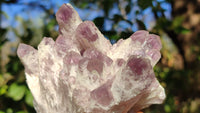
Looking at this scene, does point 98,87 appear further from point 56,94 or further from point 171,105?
point 171,105

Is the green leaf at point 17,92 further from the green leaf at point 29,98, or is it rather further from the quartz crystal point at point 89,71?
the quartz crystal point at point 89,71

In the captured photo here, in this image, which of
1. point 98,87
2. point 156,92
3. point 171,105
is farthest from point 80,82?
point 171,105

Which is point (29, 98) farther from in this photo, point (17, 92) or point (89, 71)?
point (89, 71)

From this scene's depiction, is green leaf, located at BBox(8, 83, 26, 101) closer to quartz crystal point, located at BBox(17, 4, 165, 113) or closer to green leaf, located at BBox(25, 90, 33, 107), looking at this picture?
green leaf, located at BBox(25, 90, 33, 107)

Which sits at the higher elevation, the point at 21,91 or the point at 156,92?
the point at 156,92

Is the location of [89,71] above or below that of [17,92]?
above

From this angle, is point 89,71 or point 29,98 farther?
point 29,98

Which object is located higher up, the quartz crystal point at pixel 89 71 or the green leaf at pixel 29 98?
the quartz crystal point at pixel 89 71

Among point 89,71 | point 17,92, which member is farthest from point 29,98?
point 89,71
